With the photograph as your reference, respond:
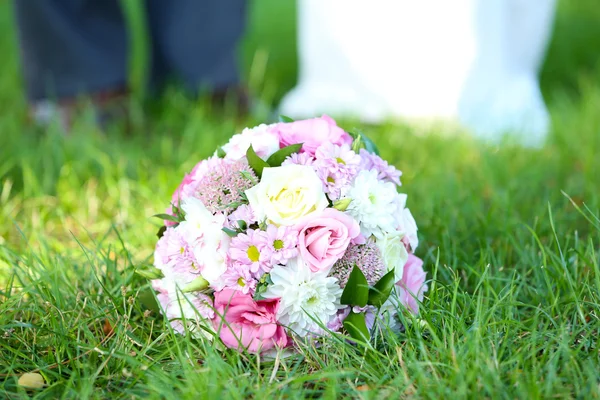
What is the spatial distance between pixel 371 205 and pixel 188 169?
994 mm

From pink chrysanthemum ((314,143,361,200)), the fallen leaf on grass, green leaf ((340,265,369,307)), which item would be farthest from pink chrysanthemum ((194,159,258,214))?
the fallen leaf on grass

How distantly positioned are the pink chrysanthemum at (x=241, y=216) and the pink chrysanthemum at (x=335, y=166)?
0.39 feet

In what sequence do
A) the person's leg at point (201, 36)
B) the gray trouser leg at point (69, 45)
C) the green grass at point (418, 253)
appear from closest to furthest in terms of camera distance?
the green grass at point (418, 253), the gray trouser leg at point (69, 45), the person's leg at point (201, 36)

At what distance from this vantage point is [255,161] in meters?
1.07

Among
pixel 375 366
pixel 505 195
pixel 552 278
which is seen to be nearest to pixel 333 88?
pixel 505 195

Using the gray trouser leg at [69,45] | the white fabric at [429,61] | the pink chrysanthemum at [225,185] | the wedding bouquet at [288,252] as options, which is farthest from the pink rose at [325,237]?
the gray trouser leg at [69,45]

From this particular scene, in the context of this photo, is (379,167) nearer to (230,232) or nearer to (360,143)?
(360,143)

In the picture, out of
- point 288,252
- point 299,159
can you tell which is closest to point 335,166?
point 299,159

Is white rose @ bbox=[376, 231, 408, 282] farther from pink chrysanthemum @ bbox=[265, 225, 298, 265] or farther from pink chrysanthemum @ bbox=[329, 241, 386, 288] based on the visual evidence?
pink chrysanthemum @ bbox=[265, 225, 298, 265]

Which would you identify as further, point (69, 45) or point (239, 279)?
point (69, 45)

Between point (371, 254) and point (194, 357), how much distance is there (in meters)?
0.31

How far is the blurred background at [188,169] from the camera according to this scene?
58.9 inches

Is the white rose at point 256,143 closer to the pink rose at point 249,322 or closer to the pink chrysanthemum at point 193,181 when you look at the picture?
the pink chrysanthemum at point 193,181

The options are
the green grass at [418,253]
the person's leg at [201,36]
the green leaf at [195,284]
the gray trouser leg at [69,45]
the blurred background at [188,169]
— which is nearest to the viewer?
the green grass at [418,253]
